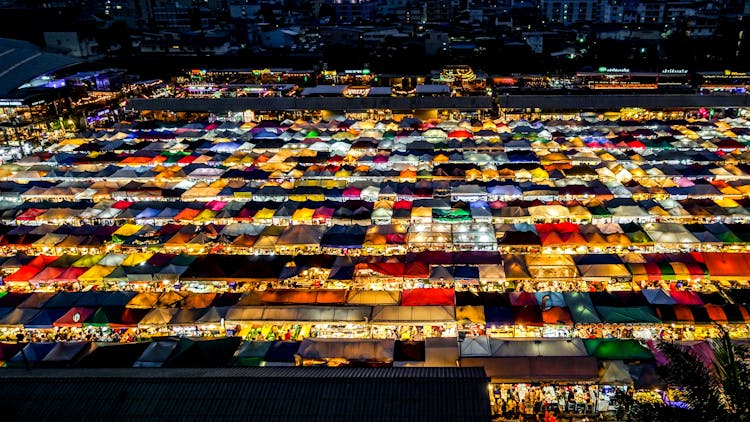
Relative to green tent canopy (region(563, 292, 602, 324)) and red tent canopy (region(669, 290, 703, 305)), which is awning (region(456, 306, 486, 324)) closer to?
green tent canopy (region(563, 292, 602, 324))

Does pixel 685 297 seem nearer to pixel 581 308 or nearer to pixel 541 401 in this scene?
pixel 581 308

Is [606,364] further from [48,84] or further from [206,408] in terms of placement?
[48,84]

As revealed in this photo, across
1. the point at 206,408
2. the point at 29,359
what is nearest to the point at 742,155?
the point at 206,408

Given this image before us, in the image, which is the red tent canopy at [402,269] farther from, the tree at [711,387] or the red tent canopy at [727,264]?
the tree at [711,387]

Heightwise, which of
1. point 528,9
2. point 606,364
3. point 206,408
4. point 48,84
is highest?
point 528,9

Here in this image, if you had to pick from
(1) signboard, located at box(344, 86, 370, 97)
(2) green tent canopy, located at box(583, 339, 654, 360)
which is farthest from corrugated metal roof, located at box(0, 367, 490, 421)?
(1) signboard, located at box(344, 86, 370, 97)
